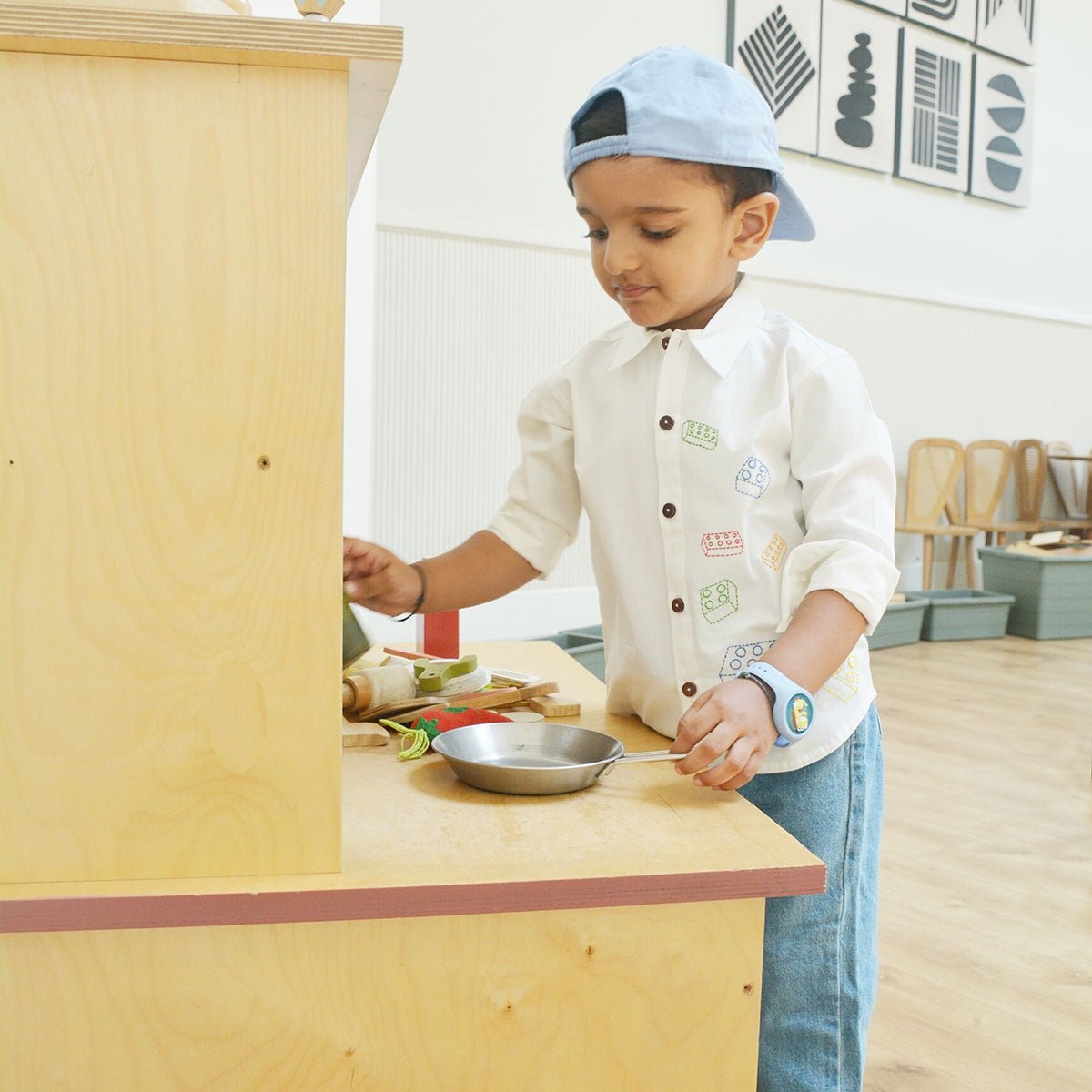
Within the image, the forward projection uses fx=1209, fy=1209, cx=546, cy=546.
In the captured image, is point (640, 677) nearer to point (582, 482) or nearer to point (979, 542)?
point (582, 482)

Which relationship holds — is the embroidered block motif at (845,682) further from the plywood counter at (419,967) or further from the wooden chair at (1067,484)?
the wooden chair at (1067,484)

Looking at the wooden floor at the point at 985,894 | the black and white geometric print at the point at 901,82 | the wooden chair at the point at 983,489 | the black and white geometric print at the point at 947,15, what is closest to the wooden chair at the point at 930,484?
the wooden chair at the point at 983,489

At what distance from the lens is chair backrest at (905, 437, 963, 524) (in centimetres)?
548

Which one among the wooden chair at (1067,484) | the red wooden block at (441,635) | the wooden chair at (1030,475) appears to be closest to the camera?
the red wooden block at (441,635)

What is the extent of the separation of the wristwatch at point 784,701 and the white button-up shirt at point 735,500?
0.33ft

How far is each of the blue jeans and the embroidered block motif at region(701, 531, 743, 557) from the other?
208mm

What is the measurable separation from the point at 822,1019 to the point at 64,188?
2.85 feet

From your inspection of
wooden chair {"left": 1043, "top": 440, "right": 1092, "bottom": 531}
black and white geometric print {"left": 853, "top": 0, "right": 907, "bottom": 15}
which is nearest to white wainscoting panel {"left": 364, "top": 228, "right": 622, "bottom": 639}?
black and white geometric print {"left": 853, "top": 0, "right": 907, "bottom": 15}

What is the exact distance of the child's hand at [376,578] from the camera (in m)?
1.19

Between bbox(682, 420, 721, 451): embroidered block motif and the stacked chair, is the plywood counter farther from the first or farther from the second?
the stacked chair

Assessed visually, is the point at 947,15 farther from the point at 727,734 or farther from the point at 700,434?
the point at 727,734

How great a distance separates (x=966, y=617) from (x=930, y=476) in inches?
A: 33.1

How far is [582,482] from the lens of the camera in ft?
3.98

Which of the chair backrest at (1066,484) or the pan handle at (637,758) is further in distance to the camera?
the chair backrest at (1066,484)
